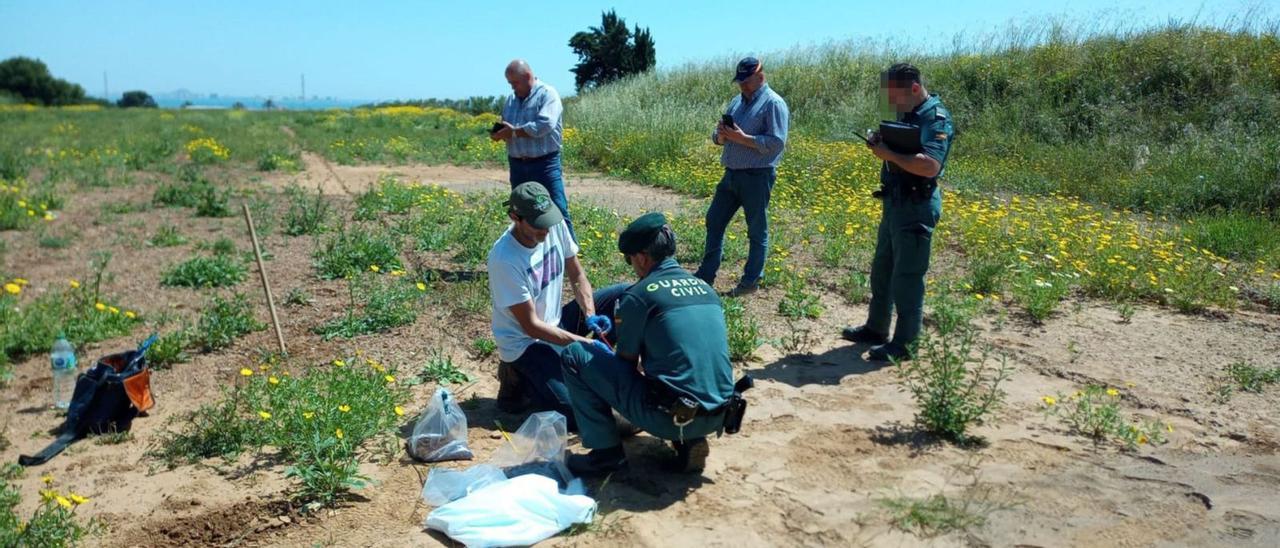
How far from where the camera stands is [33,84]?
60.7 m

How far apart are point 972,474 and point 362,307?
4171mm

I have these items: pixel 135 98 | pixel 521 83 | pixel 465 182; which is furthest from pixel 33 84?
pixel 521 83

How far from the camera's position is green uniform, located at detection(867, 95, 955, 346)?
4750mm

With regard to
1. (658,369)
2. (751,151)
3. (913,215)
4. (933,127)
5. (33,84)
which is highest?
(33,84)

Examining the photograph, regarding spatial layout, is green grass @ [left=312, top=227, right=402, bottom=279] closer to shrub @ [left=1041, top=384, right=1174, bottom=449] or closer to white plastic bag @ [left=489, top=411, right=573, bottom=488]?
white plastic bag @ [left=489, top=411, right=573, bottom=488]

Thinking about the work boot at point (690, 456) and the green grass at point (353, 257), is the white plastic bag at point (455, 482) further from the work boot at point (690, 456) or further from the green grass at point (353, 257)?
the green grass at point (353, 257)

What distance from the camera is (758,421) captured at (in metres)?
4.43

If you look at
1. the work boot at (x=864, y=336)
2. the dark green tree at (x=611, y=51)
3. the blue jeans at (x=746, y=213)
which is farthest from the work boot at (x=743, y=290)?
the dark green tree at (x=611, y=51)

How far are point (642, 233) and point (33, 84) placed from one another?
235 ft

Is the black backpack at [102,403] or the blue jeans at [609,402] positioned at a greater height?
the blue jeans at [609,402]

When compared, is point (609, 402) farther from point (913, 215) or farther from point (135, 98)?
point (135, 98)

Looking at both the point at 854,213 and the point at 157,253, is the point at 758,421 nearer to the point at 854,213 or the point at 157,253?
the point at 854,213

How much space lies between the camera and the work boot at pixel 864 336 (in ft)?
18.1

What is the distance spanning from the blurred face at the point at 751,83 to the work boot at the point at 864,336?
182 cm
